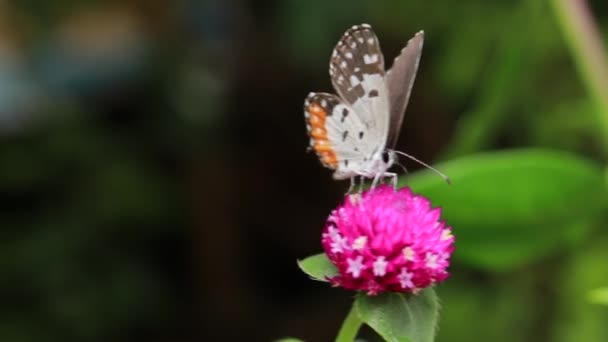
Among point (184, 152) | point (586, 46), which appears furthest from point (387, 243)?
point (184, 152)

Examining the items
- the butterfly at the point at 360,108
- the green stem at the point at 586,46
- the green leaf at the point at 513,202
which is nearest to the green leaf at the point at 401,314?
the butterfly at the point at 360,108

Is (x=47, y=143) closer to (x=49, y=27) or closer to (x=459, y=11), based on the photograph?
(x=49, y=27)

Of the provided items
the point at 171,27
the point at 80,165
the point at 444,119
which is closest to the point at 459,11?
the point at 444,119

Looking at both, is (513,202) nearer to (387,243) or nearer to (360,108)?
(360,108)

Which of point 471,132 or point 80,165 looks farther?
point 80,165

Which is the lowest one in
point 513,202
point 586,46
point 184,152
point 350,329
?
point 184,152

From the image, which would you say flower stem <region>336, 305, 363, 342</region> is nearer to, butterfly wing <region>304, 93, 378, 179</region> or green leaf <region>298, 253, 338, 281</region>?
green leaf <region>298, 253, 338, 281</region>
